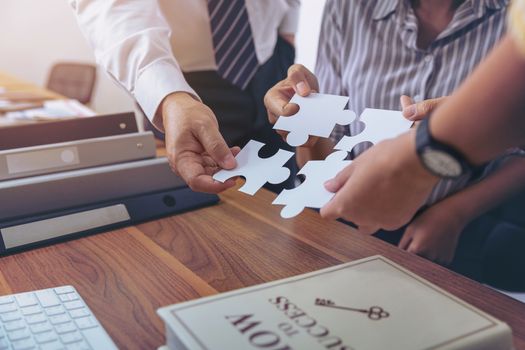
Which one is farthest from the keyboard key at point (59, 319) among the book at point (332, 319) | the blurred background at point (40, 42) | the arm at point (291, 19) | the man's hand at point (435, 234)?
the blurred background at point (40, 42)

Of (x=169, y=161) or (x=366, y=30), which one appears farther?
(x=366, y=30)

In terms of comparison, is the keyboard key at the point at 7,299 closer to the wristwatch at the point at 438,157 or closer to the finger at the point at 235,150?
the finger at the point at 235,150

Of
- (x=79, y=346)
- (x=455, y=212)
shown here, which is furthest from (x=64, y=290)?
(x=455, y=212)

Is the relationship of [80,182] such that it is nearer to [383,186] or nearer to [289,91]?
[289,91]

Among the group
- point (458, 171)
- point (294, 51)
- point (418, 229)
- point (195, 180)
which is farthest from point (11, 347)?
point (294, 51)

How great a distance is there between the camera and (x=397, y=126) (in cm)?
62

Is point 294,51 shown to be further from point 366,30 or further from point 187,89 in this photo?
point 187,89

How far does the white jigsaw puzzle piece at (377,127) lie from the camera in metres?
0.61

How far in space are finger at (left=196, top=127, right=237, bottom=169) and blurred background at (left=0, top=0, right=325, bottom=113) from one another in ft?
10.1

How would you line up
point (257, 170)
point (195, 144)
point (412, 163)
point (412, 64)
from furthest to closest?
point (412, 64), point (195, 144), point (257, 170), point (412, 163)

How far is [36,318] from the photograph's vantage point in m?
0.59

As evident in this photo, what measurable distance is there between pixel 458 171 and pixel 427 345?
15cm

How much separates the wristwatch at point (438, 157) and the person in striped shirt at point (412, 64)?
22cm

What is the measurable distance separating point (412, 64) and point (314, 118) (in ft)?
1.33
